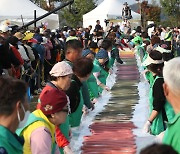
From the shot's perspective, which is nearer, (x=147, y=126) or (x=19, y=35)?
(x=147, y=126)

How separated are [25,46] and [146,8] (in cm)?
4632

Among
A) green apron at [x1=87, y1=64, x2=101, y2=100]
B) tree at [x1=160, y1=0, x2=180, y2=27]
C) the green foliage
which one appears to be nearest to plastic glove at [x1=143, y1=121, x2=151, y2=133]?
green apron at [x1=87, y1=64, x2=101, y2=100]

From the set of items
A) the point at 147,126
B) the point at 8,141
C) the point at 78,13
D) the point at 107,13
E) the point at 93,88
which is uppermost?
the point at 8,141

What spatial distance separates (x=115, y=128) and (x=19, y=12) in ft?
57.2

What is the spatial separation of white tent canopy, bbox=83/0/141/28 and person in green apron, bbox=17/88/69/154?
90.2 feet

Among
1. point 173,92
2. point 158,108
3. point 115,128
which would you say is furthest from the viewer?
point 115,128

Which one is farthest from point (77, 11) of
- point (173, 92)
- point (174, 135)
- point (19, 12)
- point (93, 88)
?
point (174, 135)

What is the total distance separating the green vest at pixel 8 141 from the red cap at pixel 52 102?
0.68 m

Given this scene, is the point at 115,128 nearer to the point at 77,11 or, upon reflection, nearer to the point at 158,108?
the point at 158,108

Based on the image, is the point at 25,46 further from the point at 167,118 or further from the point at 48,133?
the point at 48,133

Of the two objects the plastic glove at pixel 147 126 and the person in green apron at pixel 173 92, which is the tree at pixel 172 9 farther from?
the person in green apron at pixel 173 92

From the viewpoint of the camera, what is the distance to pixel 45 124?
321 centimetres

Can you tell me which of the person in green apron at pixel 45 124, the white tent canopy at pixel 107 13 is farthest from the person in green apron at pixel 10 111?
the white tent canopy at pixel 107 13

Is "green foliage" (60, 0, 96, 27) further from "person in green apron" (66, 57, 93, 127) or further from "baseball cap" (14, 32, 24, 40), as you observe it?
"person in green apron" (66, 57, 93, 127)
